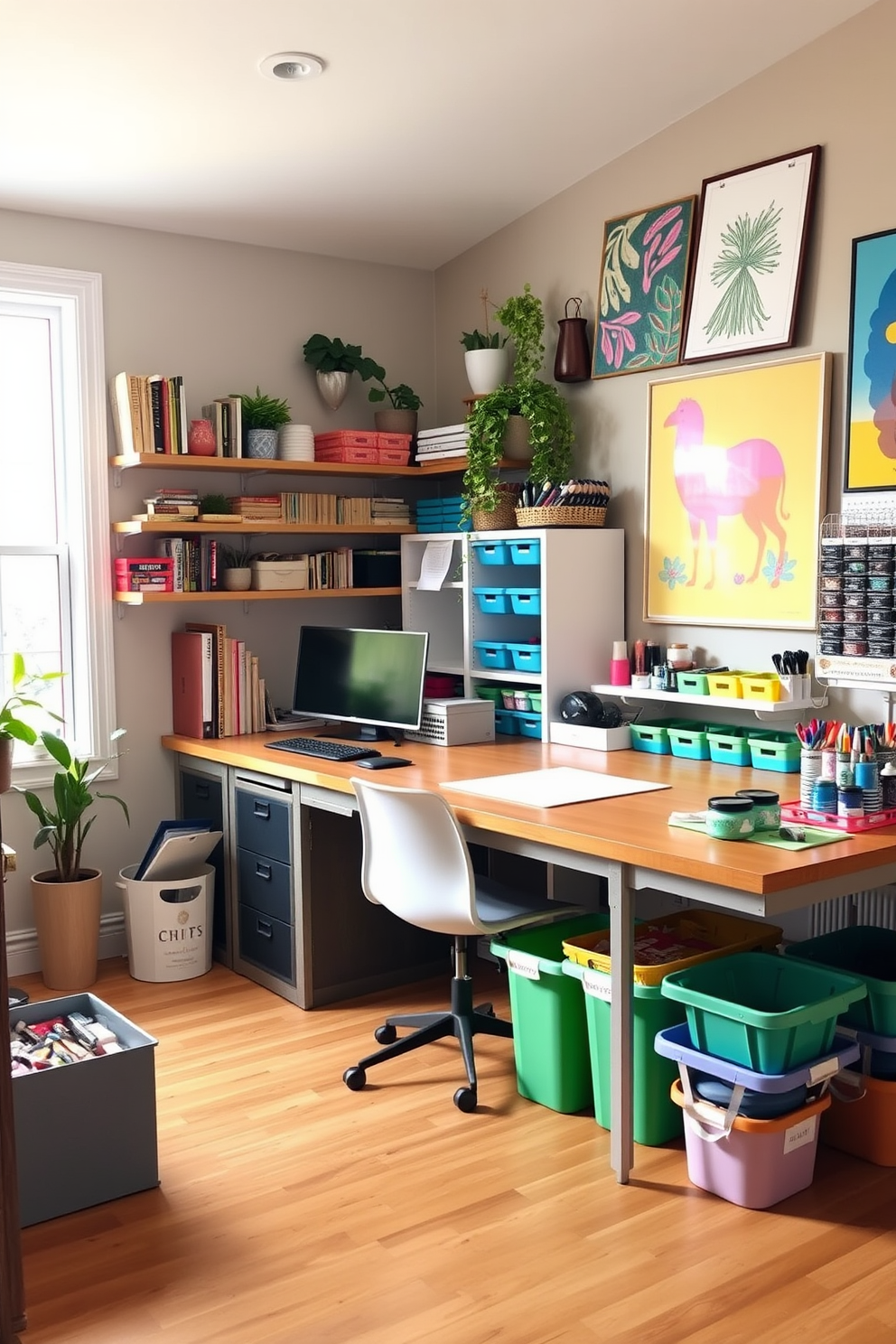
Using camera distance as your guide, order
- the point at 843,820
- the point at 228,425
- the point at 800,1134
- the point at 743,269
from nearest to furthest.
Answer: the point at 800,1134
the point at 843,820
the point at 743,269
the point at 228,425

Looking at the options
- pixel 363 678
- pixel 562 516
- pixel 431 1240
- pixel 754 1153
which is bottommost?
pixel 431 1240

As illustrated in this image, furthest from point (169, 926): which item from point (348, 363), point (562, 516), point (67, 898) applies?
point (348, 363)

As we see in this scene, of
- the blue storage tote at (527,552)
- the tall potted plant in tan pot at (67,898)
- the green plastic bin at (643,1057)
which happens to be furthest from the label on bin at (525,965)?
the tall potted plant in tan pot at (67,898)

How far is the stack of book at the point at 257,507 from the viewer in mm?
4199

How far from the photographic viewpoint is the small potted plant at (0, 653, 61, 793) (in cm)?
341

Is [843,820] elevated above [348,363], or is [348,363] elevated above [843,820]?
[348,363]

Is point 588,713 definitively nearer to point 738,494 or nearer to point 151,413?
point 738,494

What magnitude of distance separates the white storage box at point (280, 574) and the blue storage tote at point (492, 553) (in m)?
0.62

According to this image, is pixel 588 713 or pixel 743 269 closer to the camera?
pixel 743 269

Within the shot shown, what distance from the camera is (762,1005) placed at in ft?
9.36

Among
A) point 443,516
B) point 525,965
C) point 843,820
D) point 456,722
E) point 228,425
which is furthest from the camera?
point 443,516

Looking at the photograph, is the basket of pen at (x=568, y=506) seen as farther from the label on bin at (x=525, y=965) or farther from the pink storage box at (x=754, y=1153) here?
the pink storage box at (x=754, y=1153)

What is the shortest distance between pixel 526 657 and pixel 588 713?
12.3 inches

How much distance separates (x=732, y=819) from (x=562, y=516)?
1.62 m
